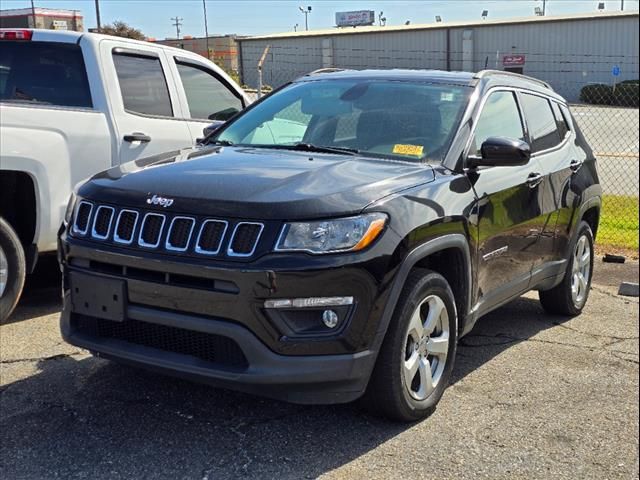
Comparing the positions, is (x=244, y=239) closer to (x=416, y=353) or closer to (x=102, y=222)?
(x=102, y=222)

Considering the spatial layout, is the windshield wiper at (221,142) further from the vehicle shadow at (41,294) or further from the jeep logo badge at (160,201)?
the vehicle shadow at (41,294)

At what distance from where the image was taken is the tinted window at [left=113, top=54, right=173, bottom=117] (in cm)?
621

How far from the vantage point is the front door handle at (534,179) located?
5090mm

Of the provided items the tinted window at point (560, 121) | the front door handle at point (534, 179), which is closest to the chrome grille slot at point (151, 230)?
the front door handle at point (534, 179)

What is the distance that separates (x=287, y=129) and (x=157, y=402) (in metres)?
1.87

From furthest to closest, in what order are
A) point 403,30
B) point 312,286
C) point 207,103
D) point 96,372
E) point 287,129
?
point 403,30
point 207,103
point 287,129
point 96,372
point 312,286

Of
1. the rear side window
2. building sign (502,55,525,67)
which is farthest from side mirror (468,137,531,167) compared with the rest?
building sign (502,55,525,67)

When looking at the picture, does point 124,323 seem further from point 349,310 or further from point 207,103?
point 207,103

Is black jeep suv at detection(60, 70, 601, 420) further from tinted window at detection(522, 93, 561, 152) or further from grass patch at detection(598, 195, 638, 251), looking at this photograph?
grass patch at detection(598, 195, 638, 251)

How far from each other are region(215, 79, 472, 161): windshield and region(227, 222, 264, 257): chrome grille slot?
123 centimetres

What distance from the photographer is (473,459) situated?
364 centimetres

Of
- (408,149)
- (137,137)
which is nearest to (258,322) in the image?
(408,149)

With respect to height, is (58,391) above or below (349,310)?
below

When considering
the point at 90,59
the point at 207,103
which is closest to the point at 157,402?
the point at 90,59
